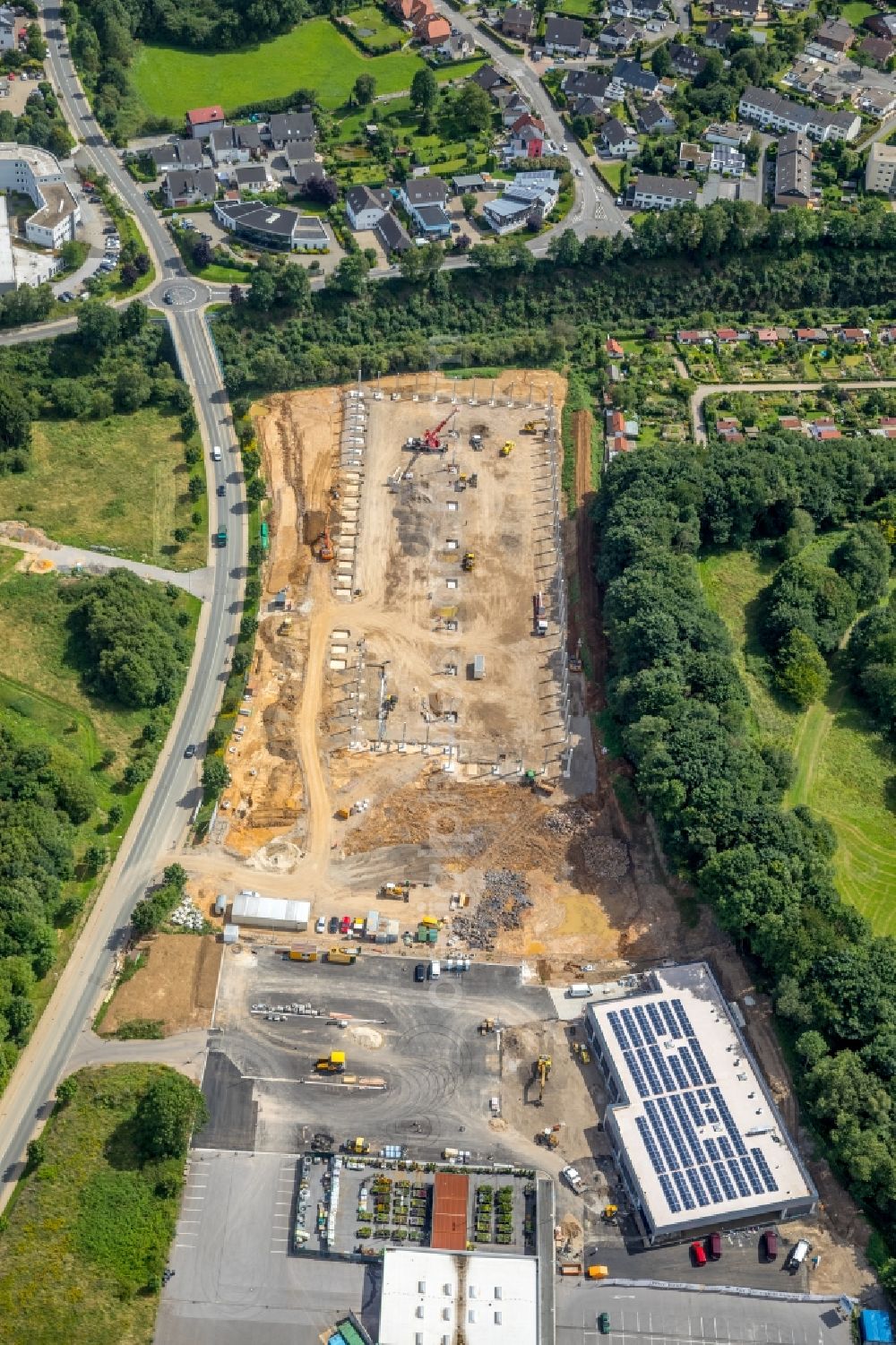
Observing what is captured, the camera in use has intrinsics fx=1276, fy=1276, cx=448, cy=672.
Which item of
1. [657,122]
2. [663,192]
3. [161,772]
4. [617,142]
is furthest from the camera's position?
[657,122]

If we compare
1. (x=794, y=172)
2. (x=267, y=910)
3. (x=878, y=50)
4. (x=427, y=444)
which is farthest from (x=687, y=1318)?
(x=878, y=50)

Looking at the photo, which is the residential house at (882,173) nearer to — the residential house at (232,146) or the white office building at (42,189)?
the residential house at (232,146)

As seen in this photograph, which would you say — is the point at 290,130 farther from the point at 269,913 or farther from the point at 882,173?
the point at 269,913

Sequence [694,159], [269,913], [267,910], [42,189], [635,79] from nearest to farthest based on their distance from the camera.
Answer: [269,913] → [267,910] → [42,189] → [694,159] → [635,79]

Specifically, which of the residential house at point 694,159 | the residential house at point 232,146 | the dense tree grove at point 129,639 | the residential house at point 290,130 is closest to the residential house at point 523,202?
the residential house at point 694,159

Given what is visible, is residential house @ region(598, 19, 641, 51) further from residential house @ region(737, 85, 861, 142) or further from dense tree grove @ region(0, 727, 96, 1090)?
dense tree grove @ region(0, 727, 96, 1090)

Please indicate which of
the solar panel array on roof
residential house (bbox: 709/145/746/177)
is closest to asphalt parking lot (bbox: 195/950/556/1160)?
the solar panel array on roof
